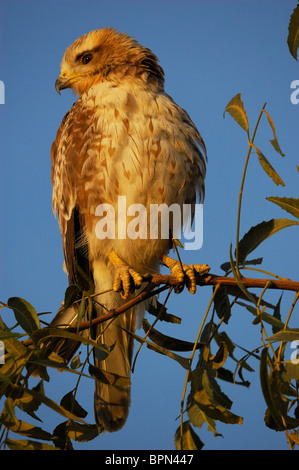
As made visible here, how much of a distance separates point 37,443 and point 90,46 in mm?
2695

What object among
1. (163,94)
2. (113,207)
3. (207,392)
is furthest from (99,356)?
(163,94)

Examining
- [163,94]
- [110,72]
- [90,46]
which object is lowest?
[163,94]

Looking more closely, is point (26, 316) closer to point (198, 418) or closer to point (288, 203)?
point (198, 418)

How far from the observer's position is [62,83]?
3.68m

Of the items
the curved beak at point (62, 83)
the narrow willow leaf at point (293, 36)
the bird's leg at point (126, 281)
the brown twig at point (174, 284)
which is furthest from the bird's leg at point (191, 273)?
the curved beak at point (62, 83)

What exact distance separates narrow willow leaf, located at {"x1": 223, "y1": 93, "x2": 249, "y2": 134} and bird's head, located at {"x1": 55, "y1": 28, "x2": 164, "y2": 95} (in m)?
Answer: 1.67

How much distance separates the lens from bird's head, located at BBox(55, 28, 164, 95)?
340cm

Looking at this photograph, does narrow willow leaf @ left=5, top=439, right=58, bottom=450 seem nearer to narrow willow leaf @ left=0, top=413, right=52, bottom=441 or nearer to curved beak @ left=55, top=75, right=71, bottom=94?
narrow willow leaf @ left=0, top=413, right=52, bottom=441

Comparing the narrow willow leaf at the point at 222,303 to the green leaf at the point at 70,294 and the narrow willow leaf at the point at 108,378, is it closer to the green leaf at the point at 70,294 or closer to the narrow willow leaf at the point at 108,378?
the narrow willow leaf at the point at 108,378

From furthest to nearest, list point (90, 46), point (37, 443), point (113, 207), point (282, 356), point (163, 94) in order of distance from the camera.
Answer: point (90, 46)
point (163, 94)
point (113, 207)
point (282, 356)
point (37, 443)

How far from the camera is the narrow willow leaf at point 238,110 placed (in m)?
1.72

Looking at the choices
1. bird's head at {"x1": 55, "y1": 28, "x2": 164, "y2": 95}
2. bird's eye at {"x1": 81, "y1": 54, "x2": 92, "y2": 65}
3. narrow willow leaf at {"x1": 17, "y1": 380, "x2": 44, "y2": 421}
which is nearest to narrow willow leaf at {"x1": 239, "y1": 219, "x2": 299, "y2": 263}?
narrow willow leaf at {"x1": 17, "y1": 380, "x2": 44, "y2": 421}
